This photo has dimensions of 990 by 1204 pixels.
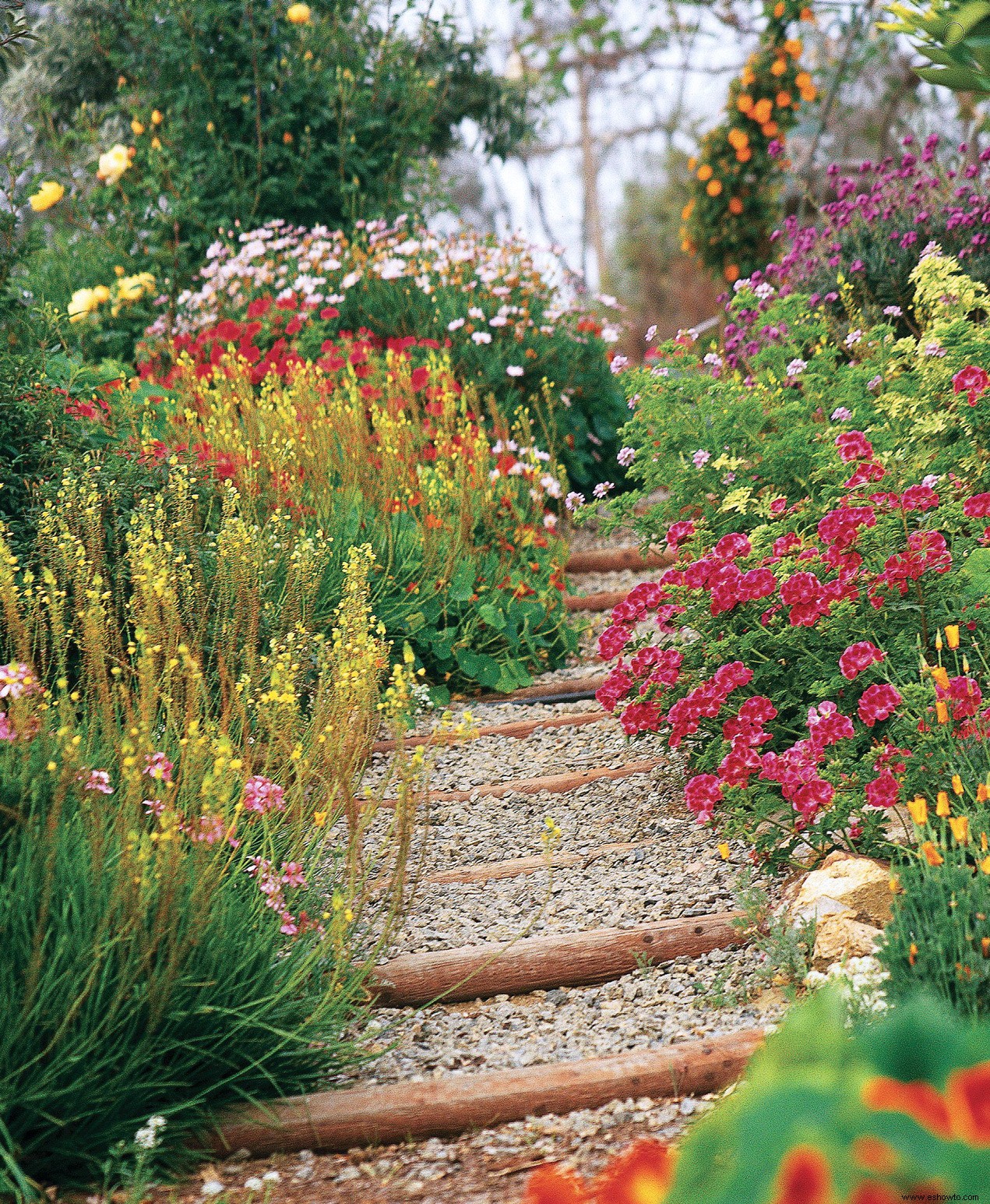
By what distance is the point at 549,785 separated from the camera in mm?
3566

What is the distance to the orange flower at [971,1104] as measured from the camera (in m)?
0.83

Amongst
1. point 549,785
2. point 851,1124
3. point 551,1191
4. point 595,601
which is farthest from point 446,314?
point 851,1124

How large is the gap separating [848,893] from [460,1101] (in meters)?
0.92

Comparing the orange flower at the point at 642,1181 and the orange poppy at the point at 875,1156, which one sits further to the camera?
the orange flower at the point at 642,1181

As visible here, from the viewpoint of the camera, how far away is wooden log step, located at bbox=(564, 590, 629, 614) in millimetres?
5176

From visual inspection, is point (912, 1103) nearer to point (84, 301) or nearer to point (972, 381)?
point (972, 381)

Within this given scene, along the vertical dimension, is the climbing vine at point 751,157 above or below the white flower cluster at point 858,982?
above

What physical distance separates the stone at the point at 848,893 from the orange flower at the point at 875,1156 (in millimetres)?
1637

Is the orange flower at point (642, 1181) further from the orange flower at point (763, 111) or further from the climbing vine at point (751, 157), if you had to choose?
the orange flower at point (763, 111)

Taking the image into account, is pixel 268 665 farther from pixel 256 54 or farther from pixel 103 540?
pixel 256 54

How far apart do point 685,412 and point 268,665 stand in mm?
1642

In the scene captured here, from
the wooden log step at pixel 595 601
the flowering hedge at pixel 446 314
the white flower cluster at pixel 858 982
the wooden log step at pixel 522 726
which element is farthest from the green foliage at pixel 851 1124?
the flowering hedge at pixel 446 314

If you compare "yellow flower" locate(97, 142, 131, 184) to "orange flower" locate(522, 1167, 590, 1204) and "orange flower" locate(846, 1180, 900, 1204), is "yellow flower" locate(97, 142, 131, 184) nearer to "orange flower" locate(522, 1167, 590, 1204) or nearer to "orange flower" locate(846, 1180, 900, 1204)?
"orange flower" locate(522, 1167, 590, 1204)

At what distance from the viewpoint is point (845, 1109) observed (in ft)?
2.71
